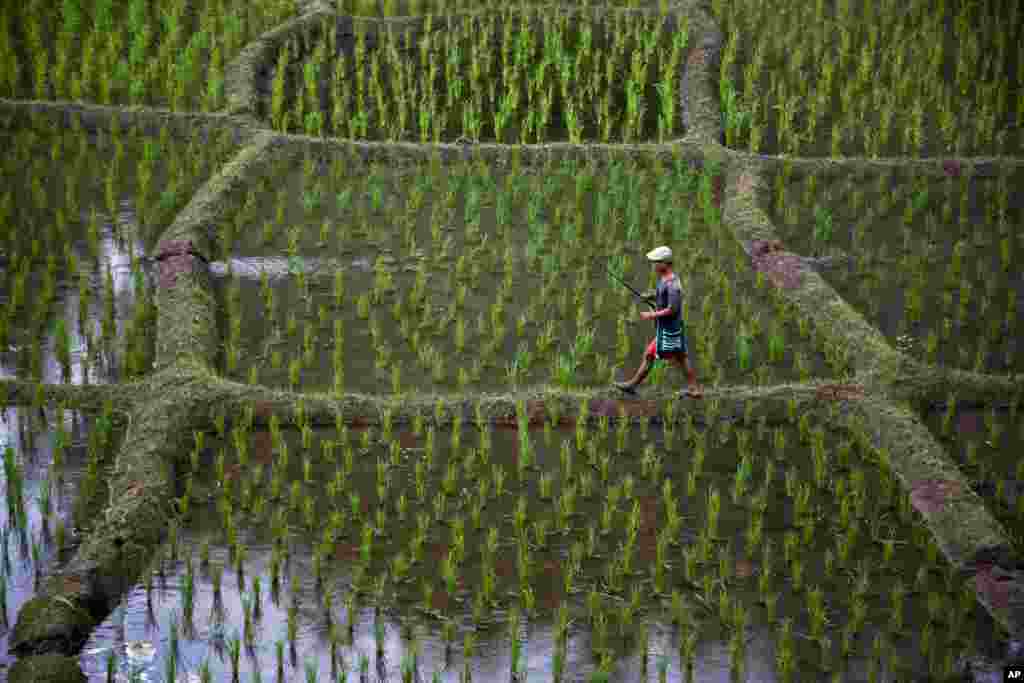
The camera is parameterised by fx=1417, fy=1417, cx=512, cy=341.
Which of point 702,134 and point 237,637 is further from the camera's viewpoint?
point 702,134

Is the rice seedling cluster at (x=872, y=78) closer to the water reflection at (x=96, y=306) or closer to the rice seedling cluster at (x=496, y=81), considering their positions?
the rice seedling cluster at (x=496, y=81)

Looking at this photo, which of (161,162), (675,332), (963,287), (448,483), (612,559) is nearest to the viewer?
(612,559)

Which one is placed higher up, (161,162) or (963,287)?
(161,162)

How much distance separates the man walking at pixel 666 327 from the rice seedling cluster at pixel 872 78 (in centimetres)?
301

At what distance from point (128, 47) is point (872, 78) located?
5.16 meters

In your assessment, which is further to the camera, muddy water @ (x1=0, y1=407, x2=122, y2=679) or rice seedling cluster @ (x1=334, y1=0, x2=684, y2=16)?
rice seedling cluster @ (x1=334, y1=0, x2=684, y2=16)

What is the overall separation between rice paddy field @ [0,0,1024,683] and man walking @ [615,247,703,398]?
108 millimetres

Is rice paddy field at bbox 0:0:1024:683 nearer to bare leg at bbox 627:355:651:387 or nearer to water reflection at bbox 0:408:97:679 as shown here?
water reflection at bbox 0:408:97:679

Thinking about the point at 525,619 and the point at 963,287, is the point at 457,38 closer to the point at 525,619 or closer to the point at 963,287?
the point at 963,287

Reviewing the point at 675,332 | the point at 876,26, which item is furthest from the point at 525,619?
the point at 876,26

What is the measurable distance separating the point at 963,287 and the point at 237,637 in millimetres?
4346

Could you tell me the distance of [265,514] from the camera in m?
5.41

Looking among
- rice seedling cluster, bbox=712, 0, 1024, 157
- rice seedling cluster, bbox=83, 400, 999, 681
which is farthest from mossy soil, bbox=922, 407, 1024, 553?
rice seedling cluster, bbox=712, 0, 1024, 157

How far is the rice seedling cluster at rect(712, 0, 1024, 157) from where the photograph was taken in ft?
29.2
